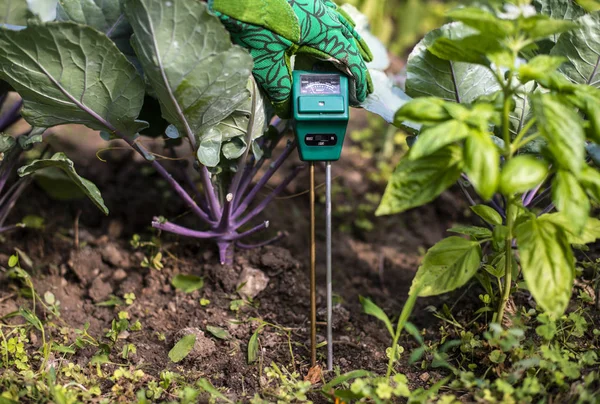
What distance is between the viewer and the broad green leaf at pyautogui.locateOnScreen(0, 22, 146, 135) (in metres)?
1.43

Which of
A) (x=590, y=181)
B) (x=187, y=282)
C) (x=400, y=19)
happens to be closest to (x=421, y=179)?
(x=590, y=181)

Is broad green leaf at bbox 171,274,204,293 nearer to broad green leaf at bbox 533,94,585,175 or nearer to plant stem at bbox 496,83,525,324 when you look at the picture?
plant stem at bbox 496,83,525,324

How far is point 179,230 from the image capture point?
179 centimetres

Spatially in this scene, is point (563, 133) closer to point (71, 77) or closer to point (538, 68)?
point (538, 68)

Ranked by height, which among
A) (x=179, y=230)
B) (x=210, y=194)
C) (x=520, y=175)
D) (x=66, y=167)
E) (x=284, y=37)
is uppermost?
(x=284, y=37)

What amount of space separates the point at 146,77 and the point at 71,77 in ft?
0.62

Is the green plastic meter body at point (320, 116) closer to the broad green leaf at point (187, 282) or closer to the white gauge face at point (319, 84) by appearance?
the white gauge face at point (319, 84)

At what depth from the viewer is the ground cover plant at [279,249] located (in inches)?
50.1

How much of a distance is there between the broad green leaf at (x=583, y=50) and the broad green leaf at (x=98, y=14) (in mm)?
1229

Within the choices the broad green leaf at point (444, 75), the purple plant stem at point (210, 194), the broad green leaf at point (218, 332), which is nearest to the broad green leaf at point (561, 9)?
the broad green leaf at point (444, 75)

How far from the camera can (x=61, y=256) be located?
1982 mm

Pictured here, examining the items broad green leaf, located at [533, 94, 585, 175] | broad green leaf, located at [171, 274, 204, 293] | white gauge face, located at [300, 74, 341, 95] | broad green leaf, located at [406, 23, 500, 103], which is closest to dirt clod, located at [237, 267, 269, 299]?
broad green leaf, located at [171, 274, 204, 293]

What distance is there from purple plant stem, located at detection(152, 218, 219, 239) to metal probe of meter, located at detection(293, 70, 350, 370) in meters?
0.42

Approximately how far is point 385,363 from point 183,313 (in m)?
0.63
